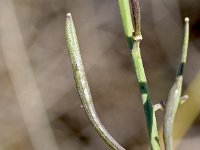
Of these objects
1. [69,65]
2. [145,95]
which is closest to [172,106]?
[145,95]

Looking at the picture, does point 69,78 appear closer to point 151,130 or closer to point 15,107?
point 15,107

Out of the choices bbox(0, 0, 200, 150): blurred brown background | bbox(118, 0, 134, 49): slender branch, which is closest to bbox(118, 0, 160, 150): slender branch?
bbox(118, 0, 134, 49): slender branch

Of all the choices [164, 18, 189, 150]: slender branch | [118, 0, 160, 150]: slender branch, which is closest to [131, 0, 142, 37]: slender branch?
[118, 0, 160, 150]: slender branch

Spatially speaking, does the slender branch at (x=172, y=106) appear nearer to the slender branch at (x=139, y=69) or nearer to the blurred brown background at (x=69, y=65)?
the slender branch at (x=139, y=69)

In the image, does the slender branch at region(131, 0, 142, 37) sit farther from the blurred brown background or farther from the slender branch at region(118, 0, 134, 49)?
the blurred brown background

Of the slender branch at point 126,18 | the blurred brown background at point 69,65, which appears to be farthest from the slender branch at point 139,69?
the blurred brown background at point 69,65

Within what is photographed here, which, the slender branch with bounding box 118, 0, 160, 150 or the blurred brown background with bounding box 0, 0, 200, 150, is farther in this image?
the blurred brown background with bounding box 0, 0, 200, 150

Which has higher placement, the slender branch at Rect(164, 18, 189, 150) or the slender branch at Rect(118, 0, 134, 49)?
the slender branch at Rect(118, 0, 134, 49)

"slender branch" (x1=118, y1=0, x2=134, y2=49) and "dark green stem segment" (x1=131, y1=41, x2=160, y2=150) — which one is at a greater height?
"slender branch" (x1=118, y1=0, x2=134, y2=49)
